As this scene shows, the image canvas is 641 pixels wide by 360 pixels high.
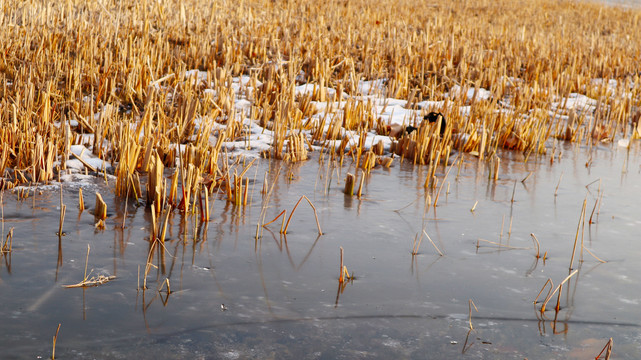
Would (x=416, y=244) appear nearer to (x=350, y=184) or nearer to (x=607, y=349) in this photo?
(x=350, y=184)

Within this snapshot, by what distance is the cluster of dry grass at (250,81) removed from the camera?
479cm

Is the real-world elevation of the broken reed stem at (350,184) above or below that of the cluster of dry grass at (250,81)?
below

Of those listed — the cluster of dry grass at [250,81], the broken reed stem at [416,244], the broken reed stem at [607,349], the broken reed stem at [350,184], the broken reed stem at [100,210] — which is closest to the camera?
the broken reed stem at [607,349]

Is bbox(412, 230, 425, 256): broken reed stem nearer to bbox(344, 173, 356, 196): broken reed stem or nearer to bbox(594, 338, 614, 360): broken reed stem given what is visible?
bbox(344, 173, 356, 196): broken reed stem

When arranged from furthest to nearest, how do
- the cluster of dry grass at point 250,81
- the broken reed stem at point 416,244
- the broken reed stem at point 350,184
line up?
the cluster of dry grass at point 250,81 < the broken reed stem at point 350,184 < the broken reed stem at point 416,244

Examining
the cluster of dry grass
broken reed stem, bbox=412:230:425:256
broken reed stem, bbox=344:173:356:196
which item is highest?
the cluster of dry grass

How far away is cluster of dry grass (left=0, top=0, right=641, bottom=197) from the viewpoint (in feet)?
15.7

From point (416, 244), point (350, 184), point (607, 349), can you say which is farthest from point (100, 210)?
point (607, 349)

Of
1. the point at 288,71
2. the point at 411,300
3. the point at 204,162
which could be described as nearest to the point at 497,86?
the point at 288,71

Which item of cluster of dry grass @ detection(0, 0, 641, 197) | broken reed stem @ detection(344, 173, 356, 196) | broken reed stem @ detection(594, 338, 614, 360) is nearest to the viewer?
broken reed stem @ detection(594, 338, 614, 360)

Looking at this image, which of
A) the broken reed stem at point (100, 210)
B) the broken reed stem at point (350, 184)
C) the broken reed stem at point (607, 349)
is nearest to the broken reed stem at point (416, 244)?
the broken reed stem at point (350, 184)

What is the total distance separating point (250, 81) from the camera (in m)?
7.45

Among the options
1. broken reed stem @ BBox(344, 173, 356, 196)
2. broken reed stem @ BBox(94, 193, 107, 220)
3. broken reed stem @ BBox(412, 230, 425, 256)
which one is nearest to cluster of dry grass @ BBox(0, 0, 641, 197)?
broken reed stem @ BBox(94, 193, 107, 220)

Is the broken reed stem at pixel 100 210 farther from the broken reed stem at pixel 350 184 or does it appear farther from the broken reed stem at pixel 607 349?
the broken reed stem at pixel 607 349
